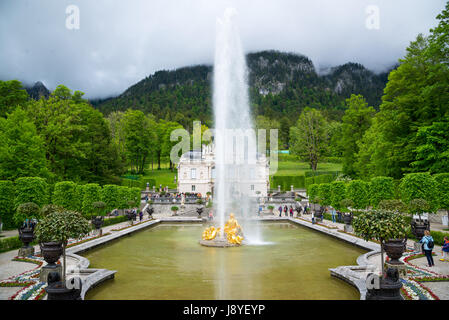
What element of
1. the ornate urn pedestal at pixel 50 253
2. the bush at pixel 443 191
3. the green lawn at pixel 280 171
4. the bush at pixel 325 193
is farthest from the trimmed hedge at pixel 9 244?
the green lawn at pixel 280 171

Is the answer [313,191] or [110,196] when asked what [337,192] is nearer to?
[313,191]

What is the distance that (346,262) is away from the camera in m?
15.1

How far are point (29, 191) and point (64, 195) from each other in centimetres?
373

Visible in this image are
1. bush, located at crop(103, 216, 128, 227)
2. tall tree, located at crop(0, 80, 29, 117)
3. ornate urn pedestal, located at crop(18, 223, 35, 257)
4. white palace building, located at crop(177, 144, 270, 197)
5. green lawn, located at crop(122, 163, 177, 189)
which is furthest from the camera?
green lawn, located at crop(122, 163, 177, 189)

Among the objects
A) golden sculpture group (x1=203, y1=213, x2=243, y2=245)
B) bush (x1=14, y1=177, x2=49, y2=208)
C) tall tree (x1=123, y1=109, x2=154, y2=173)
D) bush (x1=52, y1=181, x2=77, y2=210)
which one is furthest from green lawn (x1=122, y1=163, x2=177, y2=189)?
golden sculpture group (x1=203, y1=213, x2=243, y2=245)

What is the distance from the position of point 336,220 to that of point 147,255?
64.0ft

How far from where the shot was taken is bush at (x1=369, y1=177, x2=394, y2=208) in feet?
92.2

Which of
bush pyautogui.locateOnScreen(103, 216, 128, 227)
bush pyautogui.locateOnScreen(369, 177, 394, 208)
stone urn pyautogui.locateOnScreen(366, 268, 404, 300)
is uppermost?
bush pyautogui.locateOnScreen(369, 177, 394, 208)

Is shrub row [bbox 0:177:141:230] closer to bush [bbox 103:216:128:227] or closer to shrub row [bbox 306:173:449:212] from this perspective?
bush [bbox 103:216:128:227]

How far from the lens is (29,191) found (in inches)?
983

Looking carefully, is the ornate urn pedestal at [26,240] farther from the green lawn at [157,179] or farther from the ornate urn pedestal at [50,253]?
the green lawn at [157,179]

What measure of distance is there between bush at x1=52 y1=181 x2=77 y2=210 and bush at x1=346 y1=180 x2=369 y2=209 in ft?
81.1
